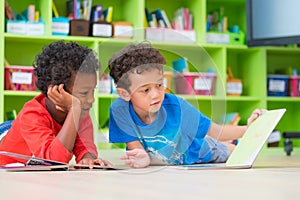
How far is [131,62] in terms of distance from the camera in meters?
1.00

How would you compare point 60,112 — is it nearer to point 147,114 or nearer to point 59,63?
point 59,63

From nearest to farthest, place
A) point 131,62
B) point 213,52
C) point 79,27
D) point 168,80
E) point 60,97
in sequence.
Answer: point 131,62, point 168,80, point 60,97, point 79,27, point 213,52

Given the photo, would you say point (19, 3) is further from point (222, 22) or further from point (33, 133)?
point (33, 133)

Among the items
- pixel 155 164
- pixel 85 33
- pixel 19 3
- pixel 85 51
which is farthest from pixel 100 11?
pixel 155 164

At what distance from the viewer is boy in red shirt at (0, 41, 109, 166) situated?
3.54 feet

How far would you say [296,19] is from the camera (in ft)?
8.73

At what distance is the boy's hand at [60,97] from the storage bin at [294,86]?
2516 millimetres

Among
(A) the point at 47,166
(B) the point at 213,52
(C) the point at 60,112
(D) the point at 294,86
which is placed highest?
(B) the point at 213,52

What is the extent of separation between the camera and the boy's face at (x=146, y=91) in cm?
100

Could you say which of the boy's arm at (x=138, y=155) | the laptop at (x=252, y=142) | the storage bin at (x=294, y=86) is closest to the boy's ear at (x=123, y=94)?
the boy's arm at (x=138, y=155)

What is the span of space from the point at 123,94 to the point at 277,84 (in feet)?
8.50

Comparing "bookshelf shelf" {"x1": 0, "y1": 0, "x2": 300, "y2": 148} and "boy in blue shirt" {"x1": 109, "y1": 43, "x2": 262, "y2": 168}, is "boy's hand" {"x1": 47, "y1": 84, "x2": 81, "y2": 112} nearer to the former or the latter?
"boy in blue shirt" {"x1": 109, "y1": 43, "x2": 262, "y2": 168}

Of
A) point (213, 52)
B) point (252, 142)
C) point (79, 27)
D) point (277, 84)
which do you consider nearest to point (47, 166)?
point (252, 142)

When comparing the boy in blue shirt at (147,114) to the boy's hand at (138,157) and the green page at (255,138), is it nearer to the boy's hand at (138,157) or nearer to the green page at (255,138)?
the boy's hand at (138,157)
